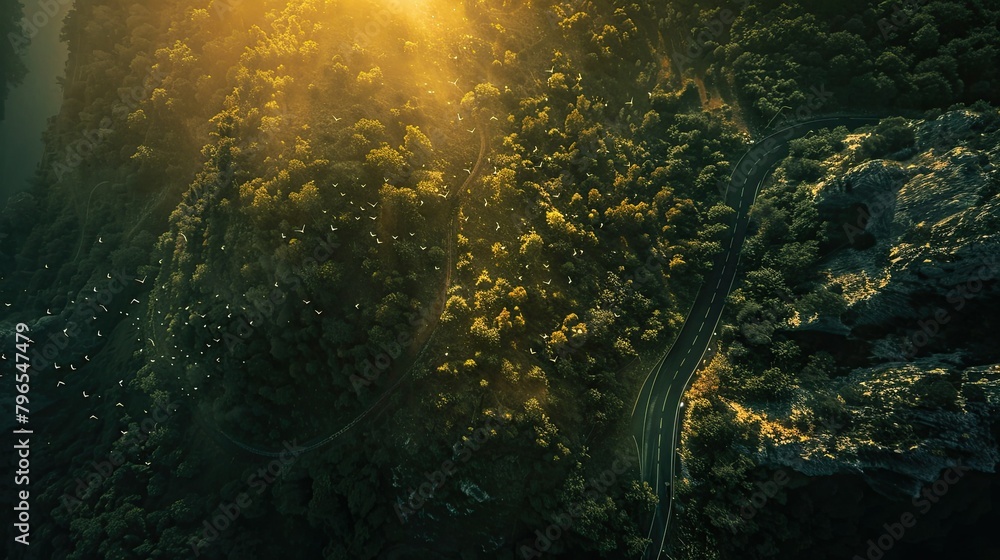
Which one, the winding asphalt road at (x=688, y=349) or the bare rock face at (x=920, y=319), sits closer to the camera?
the bare rock face at (x=920, y=319)

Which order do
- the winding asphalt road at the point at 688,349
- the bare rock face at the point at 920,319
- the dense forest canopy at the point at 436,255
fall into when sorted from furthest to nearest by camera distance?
the winding asphalt road at the point at 688,349 < the dense forest canopy at the point at 436,255 < the bare rock face at the point at 920,319

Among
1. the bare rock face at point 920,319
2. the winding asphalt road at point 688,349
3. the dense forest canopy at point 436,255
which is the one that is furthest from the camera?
the winding asphalt road at point 688,349

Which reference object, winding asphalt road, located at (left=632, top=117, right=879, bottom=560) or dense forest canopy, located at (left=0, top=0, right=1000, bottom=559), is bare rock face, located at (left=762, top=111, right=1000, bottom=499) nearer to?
dense forest canopy, located at (left=0, top=0, right=1000, bottom=559)

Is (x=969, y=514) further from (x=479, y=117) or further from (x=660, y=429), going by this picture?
(x=479, y=117)

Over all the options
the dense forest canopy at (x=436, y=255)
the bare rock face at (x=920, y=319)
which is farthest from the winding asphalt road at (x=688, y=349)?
the bare rock face at (x=920, y=319)

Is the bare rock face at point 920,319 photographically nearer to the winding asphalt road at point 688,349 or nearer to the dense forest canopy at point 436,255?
the dense forest canopy at point 436,255

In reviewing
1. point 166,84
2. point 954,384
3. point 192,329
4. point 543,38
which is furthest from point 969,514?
point 166,84
